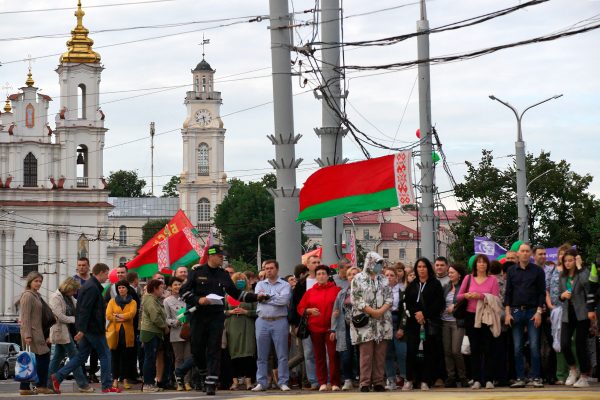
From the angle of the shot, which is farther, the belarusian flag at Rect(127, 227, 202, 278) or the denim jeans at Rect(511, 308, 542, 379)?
the belarusian flag at Rect(127, 227, 202, 278)

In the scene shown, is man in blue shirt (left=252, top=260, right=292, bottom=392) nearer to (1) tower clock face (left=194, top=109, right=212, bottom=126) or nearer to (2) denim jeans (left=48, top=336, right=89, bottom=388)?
(2) denim jeans (left=48, top=336, right=89, bottom=388)

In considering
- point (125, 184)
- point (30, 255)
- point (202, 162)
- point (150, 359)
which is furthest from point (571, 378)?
point (125, 184)

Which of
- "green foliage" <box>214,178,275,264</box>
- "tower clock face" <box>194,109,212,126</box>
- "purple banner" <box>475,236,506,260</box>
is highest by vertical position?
"tower clock face" <box>194,109,212,126</box>

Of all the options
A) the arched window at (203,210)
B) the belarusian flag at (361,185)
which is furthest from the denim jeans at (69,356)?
the arched window at (203,210)

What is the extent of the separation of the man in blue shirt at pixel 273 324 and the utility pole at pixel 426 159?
1094 cm

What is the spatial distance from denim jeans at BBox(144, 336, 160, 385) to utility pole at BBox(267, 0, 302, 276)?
9.21 feet

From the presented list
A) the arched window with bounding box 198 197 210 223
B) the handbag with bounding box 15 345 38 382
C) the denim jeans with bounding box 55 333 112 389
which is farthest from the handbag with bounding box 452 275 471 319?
the arched window with bounding box 198 197 210 223

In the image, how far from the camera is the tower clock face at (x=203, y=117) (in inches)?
6954

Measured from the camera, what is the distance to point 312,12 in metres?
25.8

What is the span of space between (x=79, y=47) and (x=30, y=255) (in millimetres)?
15323

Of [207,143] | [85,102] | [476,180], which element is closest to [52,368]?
[476,180]

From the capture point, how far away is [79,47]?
108000 millimetres

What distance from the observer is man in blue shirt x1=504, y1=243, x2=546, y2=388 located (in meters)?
19.5

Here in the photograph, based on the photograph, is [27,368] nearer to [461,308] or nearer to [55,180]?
[461,308]
